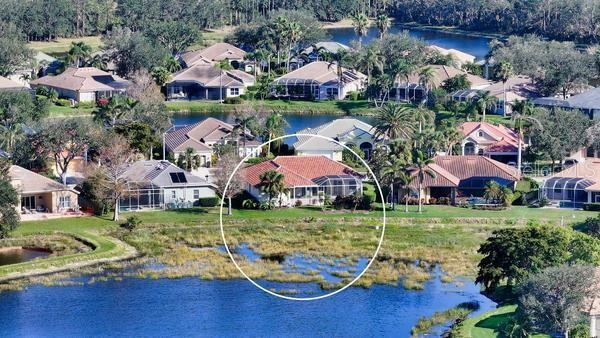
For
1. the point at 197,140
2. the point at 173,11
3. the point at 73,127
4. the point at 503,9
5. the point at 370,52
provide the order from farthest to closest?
the point at 503,9, the point at 173,11, the point at 370,52, the point at 197,140, the point at 73,127

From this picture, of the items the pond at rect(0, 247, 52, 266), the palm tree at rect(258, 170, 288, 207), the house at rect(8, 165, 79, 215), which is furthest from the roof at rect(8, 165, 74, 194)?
the palm tree at rect(258, 170, 288, 207)

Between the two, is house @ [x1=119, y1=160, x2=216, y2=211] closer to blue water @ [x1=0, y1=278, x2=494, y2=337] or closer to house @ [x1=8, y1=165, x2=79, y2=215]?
house @ [x1=8, y1=165, x2=79, y2=215]

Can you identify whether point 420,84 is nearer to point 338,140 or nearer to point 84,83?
point 338,140

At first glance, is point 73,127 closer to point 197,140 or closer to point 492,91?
point 197,140

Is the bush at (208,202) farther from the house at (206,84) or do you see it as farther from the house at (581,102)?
the house at (206,84)

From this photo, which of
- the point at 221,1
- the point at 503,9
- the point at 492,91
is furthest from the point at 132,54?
the point at 503,9

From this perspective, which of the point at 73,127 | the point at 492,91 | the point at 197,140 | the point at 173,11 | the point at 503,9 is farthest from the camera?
the point at 503,9
